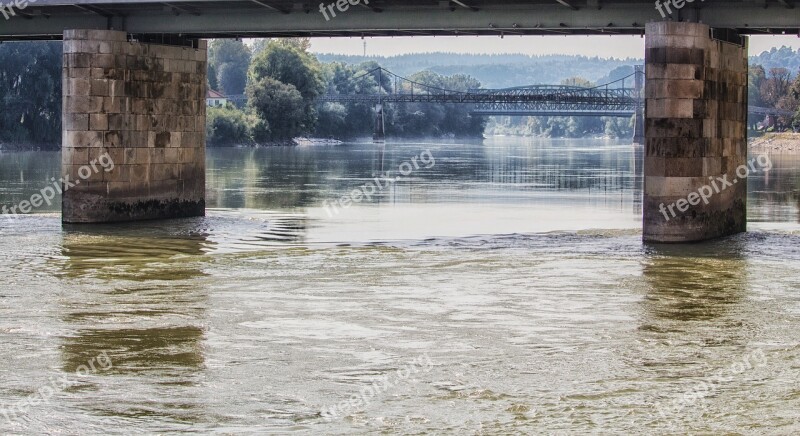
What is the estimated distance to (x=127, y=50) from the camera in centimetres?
4369

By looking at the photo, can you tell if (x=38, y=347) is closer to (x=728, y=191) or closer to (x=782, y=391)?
(x=782, y=391)

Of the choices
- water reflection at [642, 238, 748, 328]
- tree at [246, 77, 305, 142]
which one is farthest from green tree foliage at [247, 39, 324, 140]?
water reflection at [642, 238, 748, 328]

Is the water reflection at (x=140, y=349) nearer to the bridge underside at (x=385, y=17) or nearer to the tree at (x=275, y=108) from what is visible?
the bridge underside at (x=385, y=17)

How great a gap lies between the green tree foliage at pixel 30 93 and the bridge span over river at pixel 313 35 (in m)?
76.3

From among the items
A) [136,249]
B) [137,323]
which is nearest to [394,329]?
[137,323]

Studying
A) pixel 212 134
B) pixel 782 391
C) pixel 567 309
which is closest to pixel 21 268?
pixel 567 309

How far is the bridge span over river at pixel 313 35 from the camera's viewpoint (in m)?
37.4

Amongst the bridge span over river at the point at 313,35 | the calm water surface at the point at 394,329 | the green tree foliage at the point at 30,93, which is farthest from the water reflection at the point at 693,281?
the green tree foliage at the point at 30,93

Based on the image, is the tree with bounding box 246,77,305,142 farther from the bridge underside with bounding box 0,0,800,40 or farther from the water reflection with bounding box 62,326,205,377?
the water reflection with bounding box 62,326,205,377

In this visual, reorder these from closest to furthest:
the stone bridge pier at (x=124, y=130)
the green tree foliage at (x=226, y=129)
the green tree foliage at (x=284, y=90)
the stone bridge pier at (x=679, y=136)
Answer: the stone bridge pier at (x=679, y=136) < the stone bridge pier at (x=124, y=130) < the green tree foliage at (x=226, y=129) < the green tree foliage at (x=284, y=90)

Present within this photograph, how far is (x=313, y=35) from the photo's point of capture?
45.4 m

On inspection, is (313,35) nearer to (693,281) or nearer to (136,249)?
(136,249)

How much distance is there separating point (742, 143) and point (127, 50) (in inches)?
752

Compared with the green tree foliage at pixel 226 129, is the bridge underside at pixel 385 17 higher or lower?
higher
